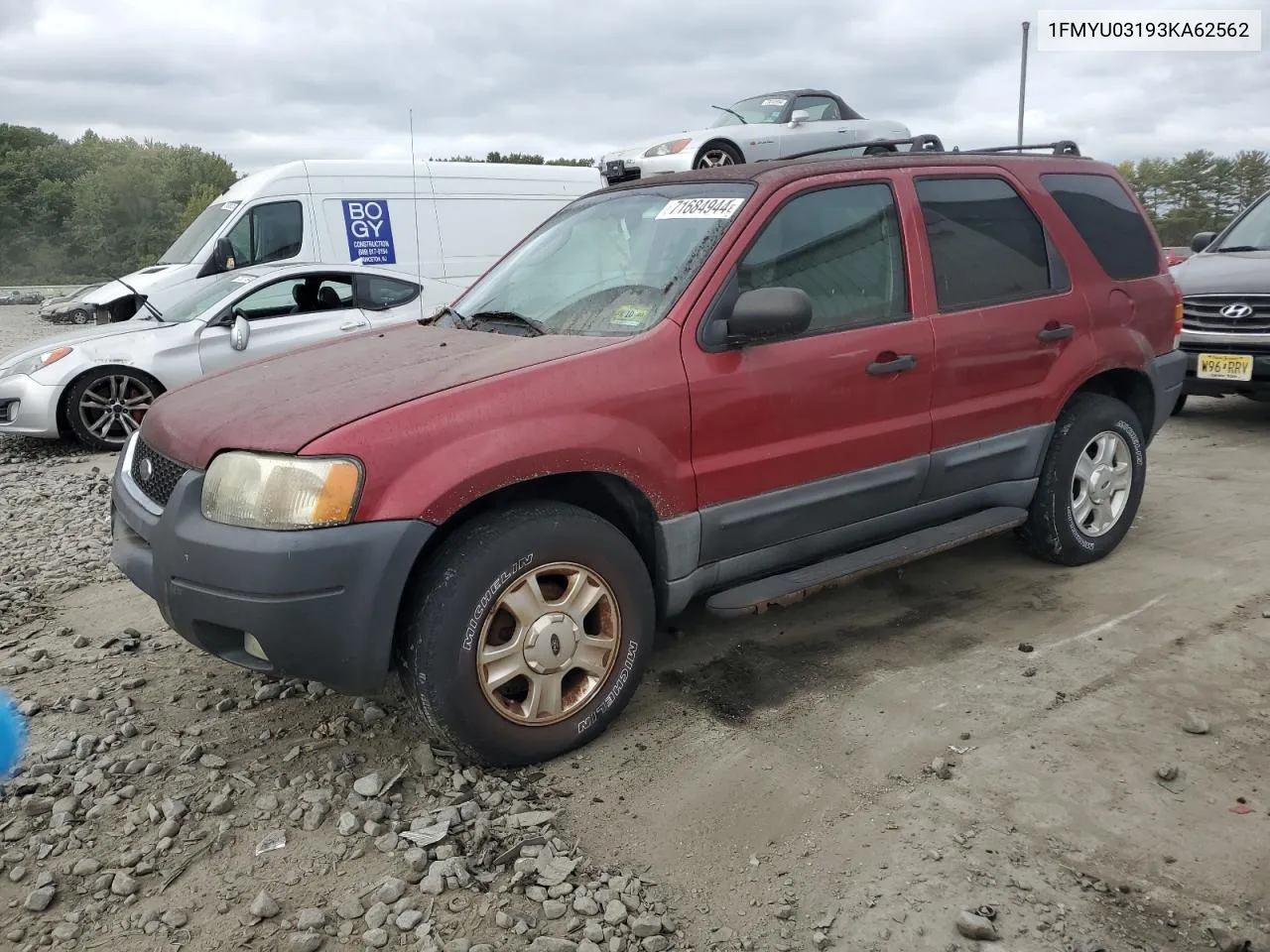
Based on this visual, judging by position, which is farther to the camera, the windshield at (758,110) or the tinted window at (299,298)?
the windshield at (758,110)

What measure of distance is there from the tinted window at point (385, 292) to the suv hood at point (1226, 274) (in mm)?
6347

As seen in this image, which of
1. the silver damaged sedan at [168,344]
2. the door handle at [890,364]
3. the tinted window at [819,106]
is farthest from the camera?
the tinted window at [819,106]

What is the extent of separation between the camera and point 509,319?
141 inches

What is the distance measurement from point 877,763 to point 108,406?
7.09 metres

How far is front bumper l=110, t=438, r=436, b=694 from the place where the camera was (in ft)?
8.46

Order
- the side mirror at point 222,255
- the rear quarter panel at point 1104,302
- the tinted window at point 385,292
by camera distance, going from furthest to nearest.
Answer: the side mirror at point 222,255, the tinted window at point 385,292, the rear quarter panel at point 1104,302

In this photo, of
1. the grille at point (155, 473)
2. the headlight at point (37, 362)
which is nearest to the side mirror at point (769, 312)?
the grille at point (155, 473)

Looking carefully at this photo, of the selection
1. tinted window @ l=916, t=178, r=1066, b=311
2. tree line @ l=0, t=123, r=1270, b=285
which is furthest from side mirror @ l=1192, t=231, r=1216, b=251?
tree line @ l=0, t=123, r=1270, b=285

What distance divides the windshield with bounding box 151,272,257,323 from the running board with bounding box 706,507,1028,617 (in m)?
6.45

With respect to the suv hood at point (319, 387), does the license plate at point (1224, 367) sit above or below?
below

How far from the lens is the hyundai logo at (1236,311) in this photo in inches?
276

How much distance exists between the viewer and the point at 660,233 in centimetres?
355

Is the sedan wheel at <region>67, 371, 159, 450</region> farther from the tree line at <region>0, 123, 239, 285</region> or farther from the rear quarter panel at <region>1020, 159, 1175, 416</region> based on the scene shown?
the tree line at <region>0, 123, 239, 285</region>

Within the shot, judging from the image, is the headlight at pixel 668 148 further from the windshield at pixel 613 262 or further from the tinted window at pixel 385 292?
the windshield at pixel 613 262
